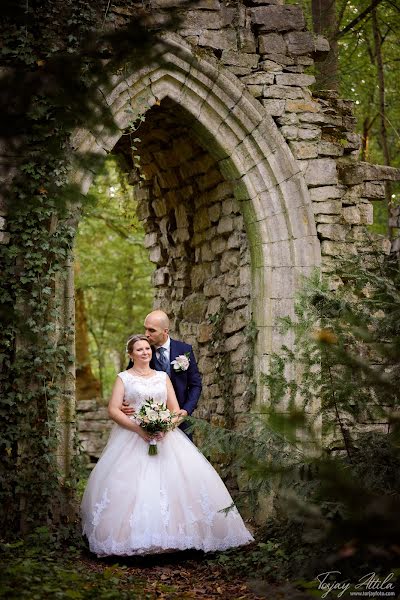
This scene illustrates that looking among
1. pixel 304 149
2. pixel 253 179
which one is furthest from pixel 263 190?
pixel 304 149

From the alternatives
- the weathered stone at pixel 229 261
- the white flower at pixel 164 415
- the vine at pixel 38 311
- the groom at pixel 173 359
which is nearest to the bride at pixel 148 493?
the white flower at pixel 164 415

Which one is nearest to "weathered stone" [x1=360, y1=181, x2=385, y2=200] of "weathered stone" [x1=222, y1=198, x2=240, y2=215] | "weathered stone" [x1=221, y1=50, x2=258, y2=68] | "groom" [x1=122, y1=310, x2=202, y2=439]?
"weathered stone" [x1=222, y1=198, x2=240, y2=215]

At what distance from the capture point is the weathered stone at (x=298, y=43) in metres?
7.66

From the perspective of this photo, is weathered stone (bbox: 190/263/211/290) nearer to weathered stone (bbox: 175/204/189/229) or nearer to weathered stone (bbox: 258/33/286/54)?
weathered stone (bbox: 175/204/189/229)

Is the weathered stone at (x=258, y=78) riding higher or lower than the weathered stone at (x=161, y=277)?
higher

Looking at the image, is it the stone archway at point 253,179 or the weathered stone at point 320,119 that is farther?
the weathered stone at point 320,119

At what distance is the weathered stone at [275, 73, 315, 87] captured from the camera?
761cm

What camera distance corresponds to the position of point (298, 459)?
17.1 feet

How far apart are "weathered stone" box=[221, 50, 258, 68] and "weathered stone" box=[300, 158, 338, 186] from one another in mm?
945

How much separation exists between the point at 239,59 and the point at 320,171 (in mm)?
1163

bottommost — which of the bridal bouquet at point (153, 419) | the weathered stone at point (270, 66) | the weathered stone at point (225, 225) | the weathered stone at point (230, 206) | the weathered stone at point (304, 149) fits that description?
the bridal bouquet at point (153, 419)

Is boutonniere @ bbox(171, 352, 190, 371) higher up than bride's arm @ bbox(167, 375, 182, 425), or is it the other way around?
boutonniere @ bbox(171, 352, 190, 371)

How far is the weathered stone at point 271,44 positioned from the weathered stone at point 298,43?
64 millimetres

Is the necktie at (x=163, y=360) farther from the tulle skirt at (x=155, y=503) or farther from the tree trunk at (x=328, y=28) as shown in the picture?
the tree trunk at (x=328, y=28)
